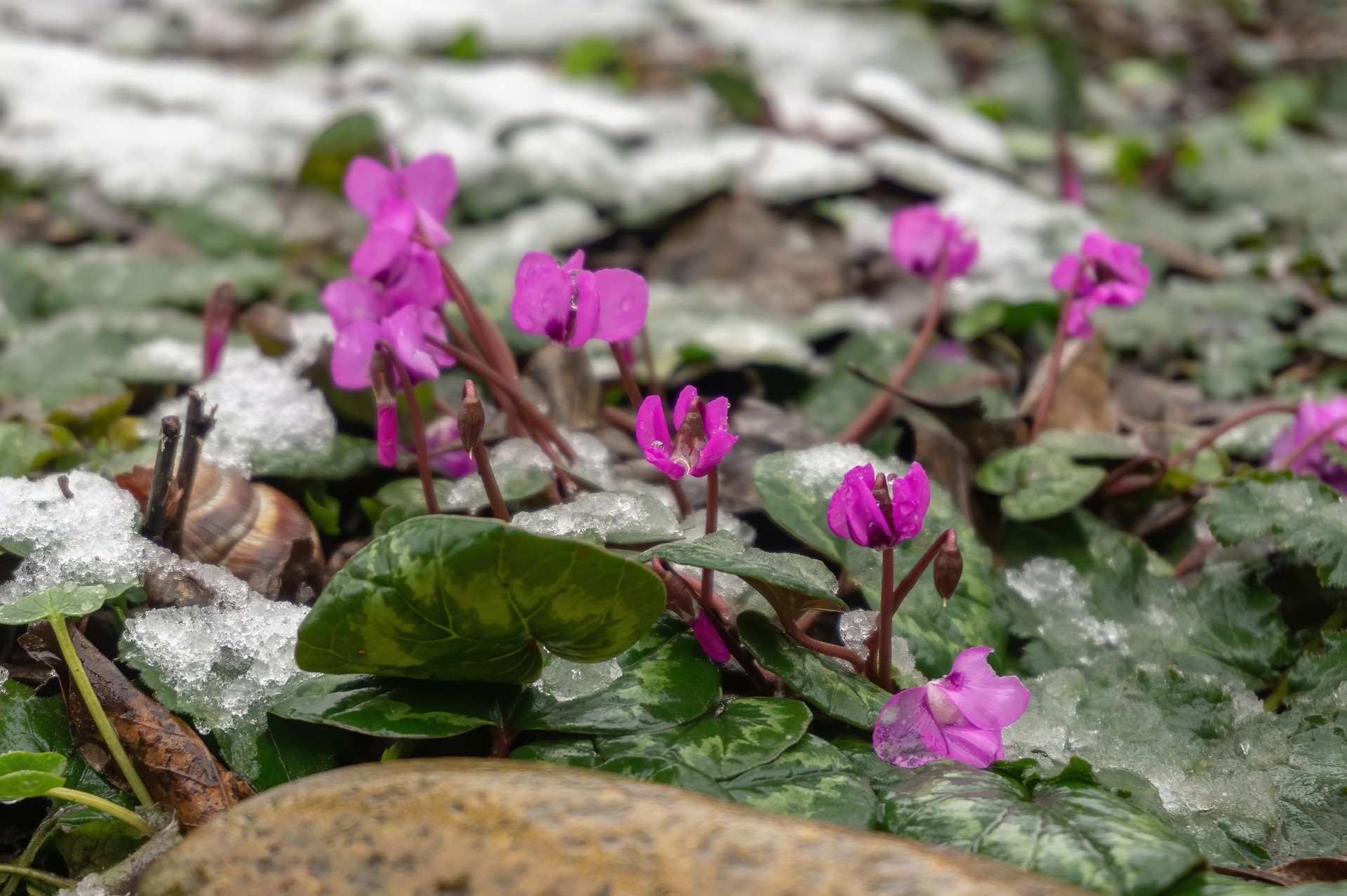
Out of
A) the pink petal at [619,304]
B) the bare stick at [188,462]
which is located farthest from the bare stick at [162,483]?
the pink petal at [619,304]

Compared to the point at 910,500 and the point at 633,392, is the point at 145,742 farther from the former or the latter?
the point at 910,500

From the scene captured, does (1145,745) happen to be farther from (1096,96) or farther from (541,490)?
(1096,96)

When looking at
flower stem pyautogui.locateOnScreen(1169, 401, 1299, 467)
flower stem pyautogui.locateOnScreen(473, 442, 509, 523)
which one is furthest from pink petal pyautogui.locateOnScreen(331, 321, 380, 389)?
flower stem pyautogui.locateOnScreen(1169, 401, 1299, 467)

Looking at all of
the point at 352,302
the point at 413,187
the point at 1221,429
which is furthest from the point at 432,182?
the point at 1221,429

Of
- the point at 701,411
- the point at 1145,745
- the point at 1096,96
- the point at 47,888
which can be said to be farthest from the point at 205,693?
the point at 1096,96

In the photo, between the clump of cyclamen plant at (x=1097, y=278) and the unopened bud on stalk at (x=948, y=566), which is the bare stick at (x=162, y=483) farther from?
the clump of cyclamen plant at (x=1097, y=278)

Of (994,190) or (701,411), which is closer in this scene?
(701,411)
